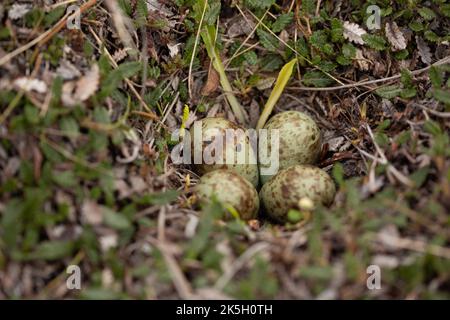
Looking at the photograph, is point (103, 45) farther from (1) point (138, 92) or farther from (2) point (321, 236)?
(2) point (321, 236)

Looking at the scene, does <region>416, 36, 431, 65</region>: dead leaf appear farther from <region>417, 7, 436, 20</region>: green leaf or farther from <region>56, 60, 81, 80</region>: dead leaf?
<region>56, 60, 81, 80</region>: dead leaf

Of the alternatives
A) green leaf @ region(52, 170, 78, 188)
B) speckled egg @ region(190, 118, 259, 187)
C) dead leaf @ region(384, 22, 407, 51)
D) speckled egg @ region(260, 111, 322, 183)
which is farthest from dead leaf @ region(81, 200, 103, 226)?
dead leaf @ region(384, 22, 407, 51)

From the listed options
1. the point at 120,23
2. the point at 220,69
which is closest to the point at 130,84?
the point at 120,23

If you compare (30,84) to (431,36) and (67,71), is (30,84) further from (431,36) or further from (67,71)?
(431,36)

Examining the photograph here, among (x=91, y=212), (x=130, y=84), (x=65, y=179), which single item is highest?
(x=130, y=84)
